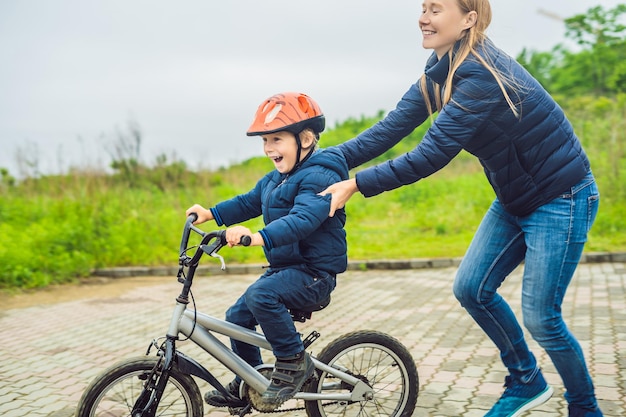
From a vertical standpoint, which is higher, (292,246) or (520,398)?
(292,246)

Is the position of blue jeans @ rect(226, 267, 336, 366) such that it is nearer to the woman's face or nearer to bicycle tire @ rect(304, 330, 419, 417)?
bicycle tire @ rect(304, 330, 419, 417)

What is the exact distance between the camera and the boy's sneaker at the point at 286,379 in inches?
127

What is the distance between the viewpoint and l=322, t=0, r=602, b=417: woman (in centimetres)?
292

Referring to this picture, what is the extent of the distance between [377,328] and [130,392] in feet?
12.2

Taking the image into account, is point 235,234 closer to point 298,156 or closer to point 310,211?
point 310,211

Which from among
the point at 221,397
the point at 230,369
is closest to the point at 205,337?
the point at 230,369

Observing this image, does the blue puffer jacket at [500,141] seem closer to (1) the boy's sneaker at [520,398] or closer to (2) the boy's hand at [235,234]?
(2) the boy's hand at [235,234]

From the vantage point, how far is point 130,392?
315 cm

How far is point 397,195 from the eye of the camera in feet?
58.9

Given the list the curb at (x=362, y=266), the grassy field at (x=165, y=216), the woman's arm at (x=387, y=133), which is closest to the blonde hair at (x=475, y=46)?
the woman's arm at (x=387, y=133)

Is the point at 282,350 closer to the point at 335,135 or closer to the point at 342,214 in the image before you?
the point at 342,214

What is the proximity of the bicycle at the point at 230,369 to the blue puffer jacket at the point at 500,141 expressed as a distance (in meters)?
0.84

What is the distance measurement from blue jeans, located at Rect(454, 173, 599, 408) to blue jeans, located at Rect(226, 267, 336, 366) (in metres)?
0.76

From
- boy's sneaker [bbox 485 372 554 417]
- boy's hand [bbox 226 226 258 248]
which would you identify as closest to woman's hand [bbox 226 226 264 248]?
boy's hand [bbox 226 226 258 248]
